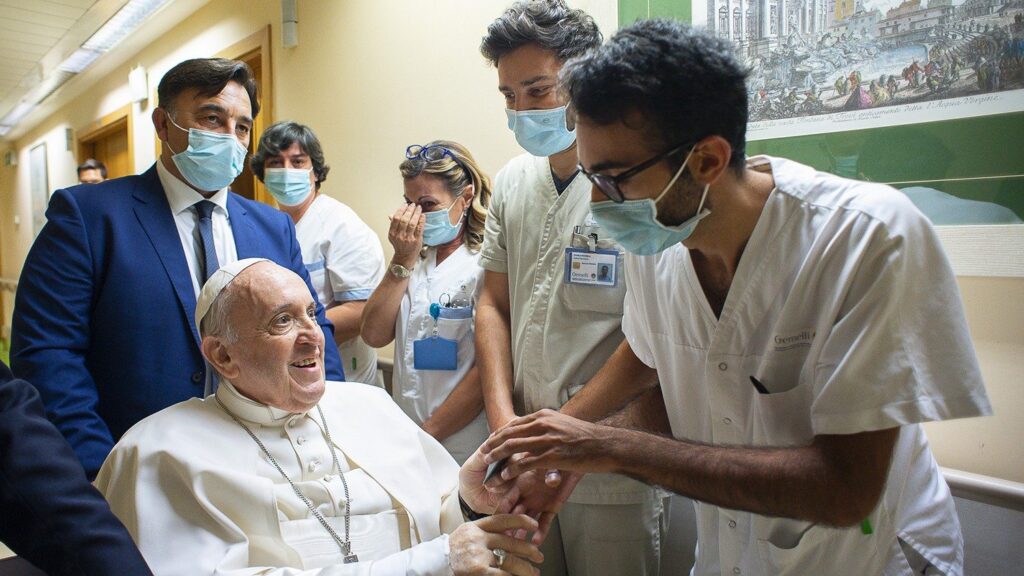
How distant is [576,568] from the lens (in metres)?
1.80

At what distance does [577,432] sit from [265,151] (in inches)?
88.6

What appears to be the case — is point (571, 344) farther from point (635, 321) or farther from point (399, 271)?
point (399, 271)

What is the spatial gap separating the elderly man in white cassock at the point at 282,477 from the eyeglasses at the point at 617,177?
65 centimetres

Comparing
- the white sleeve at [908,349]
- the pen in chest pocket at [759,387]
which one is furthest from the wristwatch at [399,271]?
the white sleeve at [908,349]

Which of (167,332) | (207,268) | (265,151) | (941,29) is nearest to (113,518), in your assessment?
(167,332)

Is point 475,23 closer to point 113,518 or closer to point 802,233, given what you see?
point 802,233

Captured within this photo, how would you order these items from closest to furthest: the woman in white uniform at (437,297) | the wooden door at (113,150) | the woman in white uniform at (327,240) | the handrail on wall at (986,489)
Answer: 1. the handrail on wall at (986,489)
2. the woman in white uniform at (437,297)
3. the woman in white uniform at (327,240)
4. the wooden door at (113,150)

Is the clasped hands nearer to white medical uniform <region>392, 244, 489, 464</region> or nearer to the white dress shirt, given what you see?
white medical uniform <region>392, 244, 489, 464</region>

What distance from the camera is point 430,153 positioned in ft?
7.88

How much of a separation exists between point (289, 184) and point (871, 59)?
220 centimetres

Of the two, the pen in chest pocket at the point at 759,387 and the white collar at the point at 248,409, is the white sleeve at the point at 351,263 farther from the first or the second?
the pen in chest pocket at the point at 759,387

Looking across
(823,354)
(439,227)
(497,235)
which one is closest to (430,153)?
(439,227)

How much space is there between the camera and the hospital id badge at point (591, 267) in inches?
67.3

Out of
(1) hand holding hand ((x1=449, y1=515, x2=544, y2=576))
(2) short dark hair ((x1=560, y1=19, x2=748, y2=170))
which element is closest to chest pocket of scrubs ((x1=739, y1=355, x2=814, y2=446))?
(2) short dark hair ((x1=560, y1=19, x2=748, y2=170))
